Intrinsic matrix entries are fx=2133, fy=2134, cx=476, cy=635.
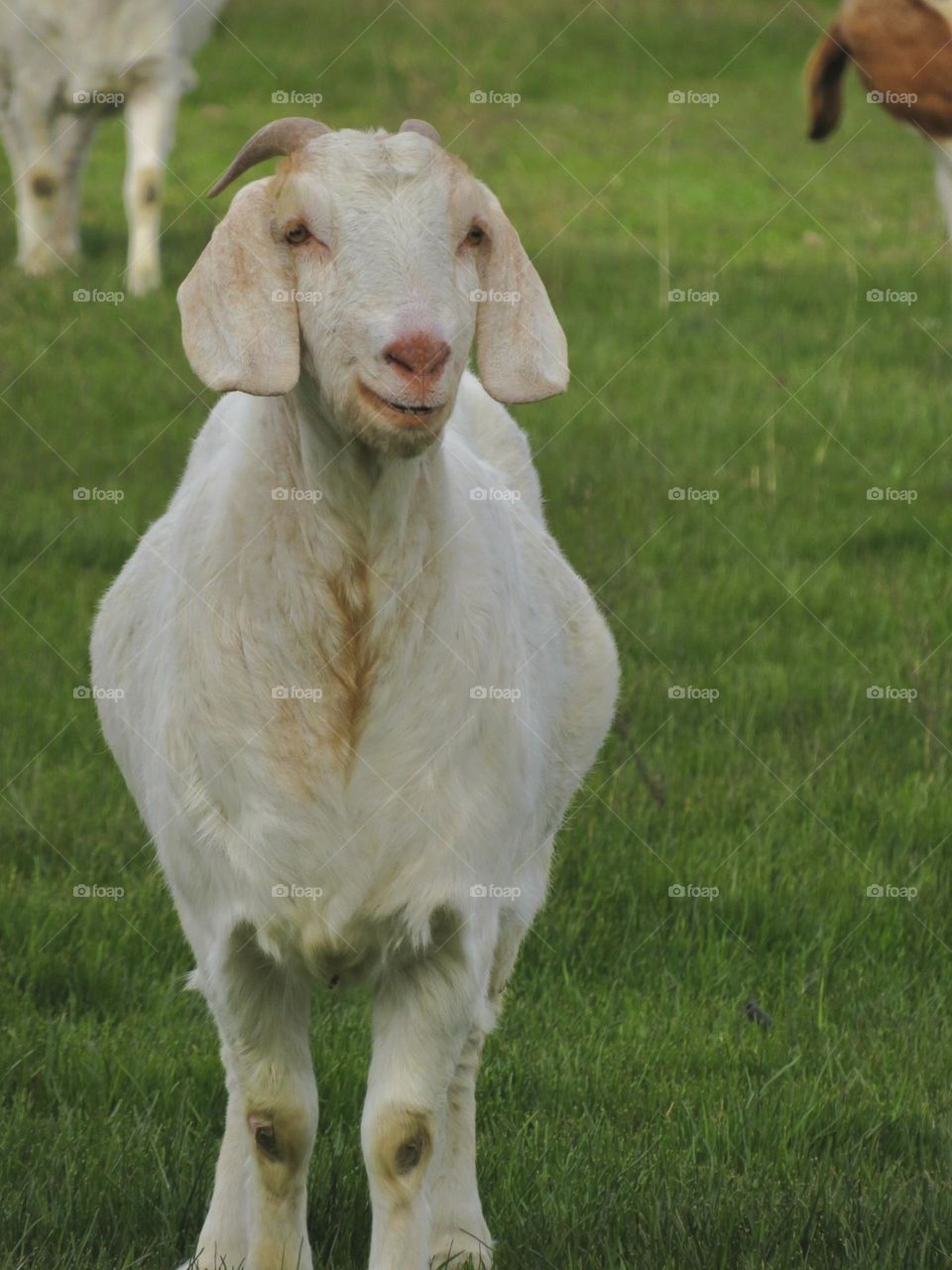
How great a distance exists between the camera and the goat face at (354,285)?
285cm

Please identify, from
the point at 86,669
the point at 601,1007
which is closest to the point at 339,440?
the point at 601,1007

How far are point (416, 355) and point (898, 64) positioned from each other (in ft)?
17.9

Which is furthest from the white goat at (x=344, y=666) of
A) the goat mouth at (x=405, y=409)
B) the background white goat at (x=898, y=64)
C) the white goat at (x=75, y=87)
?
the white goat at (x=75, y=87)

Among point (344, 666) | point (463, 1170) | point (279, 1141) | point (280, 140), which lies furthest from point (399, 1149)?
point (280, 140)

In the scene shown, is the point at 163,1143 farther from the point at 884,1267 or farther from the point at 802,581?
the point at 802,581

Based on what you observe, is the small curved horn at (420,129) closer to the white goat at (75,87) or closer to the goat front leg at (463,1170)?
the goat front leg at (463,1170)

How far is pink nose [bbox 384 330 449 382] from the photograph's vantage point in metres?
2.81

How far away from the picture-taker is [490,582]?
131 inches

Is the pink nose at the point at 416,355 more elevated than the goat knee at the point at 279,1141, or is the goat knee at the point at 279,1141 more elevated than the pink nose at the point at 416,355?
the pink nose at the point at 416,355

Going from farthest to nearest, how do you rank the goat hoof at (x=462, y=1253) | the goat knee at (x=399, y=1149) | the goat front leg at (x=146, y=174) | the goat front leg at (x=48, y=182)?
the goat front leg at (x=48, y=182) < the goat front leg at (x=146, y=174) < the goat hoof at (x=462, y=1253) < the goat knee at (x=399, y=1149)

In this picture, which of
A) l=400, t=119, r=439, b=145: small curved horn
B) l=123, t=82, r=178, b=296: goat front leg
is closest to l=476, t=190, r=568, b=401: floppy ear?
l=400, t=119, r=439, b=145: small curved horn

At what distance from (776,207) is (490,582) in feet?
32.2

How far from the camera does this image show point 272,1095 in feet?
10.9

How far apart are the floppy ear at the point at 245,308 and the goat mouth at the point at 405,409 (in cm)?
13
